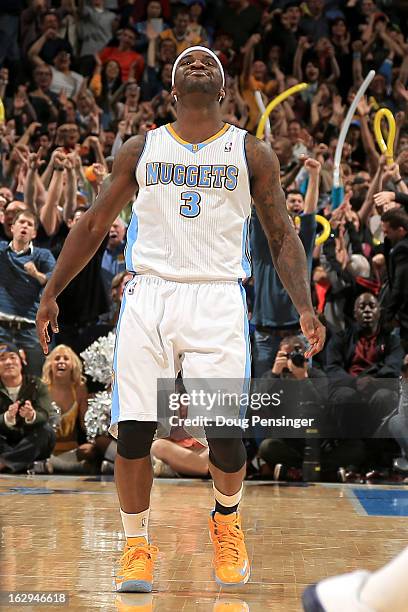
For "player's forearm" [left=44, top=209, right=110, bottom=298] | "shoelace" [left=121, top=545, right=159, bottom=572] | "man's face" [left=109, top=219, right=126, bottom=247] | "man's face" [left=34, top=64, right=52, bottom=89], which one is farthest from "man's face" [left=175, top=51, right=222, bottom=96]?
"man's face" [left=34, top=64, right=52, bottom=89]

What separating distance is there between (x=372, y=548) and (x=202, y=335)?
153 centimetres

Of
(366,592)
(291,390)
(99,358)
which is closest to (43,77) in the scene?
(99,358)

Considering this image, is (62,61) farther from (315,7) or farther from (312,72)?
(315,7)

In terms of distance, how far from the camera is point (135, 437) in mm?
3600

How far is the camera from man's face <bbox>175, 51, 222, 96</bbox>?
3768mm

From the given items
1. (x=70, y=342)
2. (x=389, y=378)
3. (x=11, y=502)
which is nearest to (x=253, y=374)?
(x=389, y=378)

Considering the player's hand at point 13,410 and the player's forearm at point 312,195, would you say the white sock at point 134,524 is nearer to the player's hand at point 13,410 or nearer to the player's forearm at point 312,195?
the player's hand at point 13,410

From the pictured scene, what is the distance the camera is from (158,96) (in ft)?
33.9

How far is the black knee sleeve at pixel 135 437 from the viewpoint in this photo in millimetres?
3596

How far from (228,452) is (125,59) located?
8082 millimetres

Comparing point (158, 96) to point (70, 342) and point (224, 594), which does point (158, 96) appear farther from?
point (224, 594)

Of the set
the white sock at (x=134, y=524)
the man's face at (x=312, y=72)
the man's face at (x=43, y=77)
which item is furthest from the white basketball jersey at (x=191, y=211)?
the man's face at (x=312, y=72)

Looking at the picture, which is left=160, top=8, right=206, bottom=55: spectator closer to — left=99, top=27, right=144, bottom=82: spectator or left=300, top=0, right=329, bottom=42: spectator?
left=99, top=27, right=144, bottom=82: spectator

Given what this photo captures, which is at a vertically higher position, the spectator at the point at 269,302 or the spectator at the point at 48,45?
the spectator at the point at 48,45
